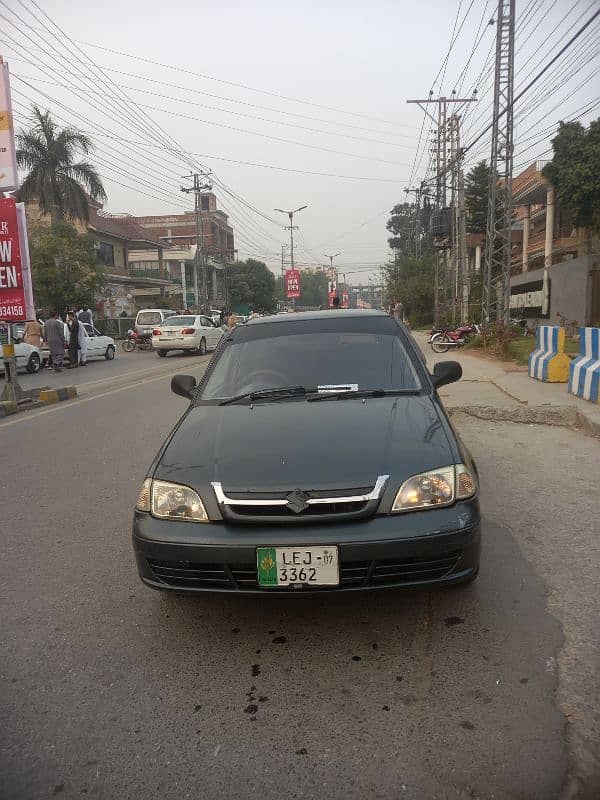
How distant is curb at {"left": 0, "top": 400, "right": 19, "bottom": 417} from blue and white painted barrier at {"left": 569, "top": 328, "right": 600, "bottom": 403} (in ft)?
30.0

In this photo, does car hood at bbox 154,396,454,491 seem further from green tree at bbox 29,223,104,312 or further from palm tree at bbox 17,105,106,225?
palm tree at bbox 17,105,106,225

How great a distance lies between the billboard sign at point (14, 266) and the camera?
10907 millimetres

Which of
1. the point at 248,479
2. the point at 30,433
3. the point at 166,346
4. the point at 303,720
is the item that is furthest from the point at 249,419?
the point at 166,346

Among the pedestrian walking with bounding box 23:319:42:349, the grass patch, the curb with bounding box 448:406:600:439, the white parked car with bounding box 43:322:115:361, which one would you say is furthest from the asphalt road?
the white parked car with bounding box 43:322:115:361

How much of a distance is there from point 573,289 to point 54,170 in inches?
1110

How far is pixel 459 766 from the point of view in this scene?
2.06 m

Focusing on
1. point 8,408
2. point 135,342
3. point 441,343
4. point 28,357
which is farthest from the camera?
point 135,342

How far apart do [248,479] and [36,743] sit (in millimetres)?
1260

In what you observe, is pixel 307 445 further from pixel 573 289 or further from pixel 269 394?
pixel 573 289

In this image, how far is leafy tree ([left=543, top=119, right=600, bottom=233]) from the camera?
77.1ft

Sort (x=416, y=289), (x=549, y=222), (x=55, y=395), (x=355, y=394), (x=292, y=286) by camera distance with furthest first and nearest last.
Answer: (x=292, y=286) → (x=416, y=289) → (x=549, y=222) → (x=55, y=395) → (x=355, y=394)

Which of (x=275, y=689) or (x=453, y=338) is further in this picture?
(x=453, y=338)

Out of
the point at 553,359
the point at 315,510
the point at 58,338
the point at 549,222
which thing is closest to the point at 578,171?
the point at 549,222

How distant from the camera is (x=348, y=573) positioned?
261cm
